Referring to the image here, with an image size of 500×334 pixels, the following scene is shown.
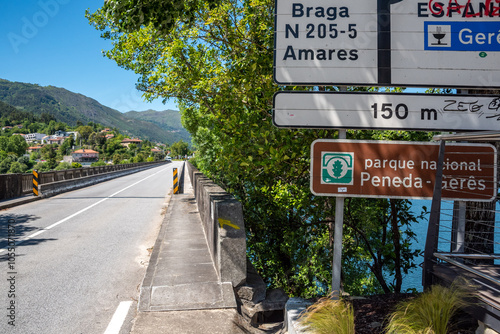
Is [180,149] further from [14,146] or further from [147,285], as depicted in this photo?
[147,285]

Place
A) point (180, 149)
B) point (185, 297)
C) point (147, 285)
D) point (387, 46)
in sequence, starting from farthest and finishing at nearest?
point (180, 149) → point (147, 285) → point (185, 297) → point (387, 46)

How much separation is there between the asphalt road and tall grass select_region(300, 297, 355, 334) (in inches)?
89.6

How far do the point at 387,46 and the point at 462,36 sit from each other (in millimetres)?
772

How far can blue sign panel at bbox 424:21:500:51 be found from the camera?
3781mm

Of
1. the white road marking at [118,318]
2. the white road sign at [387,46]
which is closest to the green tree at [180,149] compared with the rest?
the white road marking at [118,318]

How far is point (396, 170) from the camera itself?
143 inches

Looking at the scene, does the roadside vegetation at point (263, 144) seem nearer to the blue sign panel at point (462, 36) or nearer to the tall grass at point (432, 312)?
the blue sign panel at point (462, 36)

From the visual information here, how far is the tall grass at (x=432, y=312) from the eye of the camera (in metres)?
2.99

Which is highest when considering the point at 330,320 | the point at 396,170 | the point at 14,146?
the point at 14,146

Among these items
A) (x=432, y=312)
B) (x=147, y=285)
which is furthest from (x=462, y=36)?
(x=147, y=285)

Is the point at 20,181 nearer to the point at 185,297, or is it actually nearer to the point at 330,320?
the point at 185,297

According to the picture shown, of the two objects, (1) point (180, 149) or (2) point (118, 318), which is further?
(1) point (180, 149)

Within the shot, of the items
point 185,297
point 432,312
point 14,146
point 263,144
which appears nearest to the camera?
point 432,312

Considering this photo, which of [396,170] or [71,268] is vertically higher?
[396,170]
